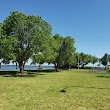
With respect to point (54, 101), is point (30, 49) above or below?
above

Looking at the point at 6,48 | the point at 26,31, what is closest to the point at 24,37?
the point at 26,31

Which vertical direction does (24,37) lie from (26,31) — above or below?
below

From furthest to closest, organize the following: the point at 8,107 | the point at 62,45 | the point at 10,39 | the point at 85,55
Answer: the point at 85,55, the point at 62,45, the point at 10,39, the point at 8,107

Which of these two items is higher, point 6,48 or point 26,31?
point 26,31

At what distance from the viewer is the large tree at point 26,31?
1599 inches

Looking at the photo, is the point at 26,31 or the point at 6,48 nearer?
the point at 6,48

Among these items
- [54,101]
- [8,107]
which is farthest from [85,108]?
[8,107]

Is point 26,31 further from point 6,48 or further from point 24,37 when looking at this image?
point 6,48

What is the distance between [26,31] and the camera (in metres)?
41.7

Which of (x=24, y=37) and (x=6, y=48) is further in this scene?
(x=24, y=37)

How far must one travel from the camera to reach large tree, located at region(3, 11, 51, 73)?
133 feet

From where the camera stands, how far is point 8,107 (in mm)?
11641

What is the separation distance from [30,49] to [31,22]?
4884 mm

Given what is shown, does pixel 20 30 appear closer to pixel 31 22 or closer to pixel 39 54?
pixel 31 22
